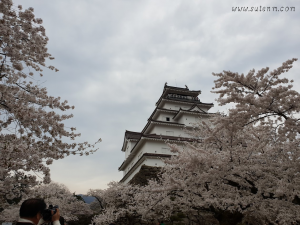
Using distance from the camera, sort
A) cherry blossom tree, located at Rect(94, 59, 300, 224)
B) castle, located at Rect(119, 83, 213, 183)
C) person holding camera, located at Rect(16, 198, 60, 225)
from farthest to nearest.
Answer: castle, located at Rect(119, 83, 213, 183), cherry blossom tree, located at Rect(94, 59, 300, 224), person holding camera, located at Rect(16, 198, 60, 225)

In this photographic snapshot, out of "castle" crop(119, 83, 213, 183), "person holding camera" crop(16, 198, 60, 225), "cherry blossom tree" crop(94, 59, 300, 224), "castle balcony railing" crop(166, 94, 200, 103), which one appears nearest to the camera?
"person holding camera" crop(16, 198, 60, 225)

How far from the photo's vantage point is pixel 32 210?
244cm

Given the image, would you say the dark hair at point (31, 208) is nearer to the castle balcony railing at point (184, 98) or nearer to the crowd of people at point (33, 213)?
the crowd of people at point (33, 213)

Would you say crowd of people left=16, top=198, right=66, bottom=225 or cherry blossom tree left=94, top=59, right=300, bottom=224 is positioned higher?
cherry blossom tree left=94, top=59, right=300, bottom=224

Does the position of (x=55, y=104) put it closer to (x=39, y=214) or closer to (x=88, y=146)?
(x=88, y=146)

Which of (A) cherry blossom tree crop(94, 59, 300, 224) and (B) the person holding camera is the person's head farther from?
(A) cherry blossom tree crop(94, 59, 300, 224)

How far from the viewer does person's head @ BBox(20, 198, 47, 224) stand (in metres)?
2.40

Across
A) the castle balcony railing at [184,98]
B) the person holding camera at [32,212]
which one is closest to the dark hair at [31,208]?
the person holding camera at [32,212]

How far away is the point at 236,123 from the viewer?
6625 millimetres

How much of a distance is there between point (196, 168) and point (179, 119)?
1956 cm

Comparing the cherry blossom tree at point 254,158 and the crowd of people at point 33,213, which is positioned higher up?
the cherry blossom tree at point 254,158

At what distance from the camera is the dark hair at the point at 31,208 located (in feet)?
7.88

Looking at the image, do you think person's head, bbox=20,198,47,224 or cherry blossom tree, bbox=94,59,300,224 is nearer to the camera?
person's head, bbox=20,198,47,224

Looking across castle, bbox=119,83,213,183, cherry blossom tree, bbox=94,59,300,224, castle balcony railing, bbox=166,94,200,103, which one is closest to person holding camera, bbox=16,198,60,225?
cherry blossom tree, bbox=94,59,300,224
